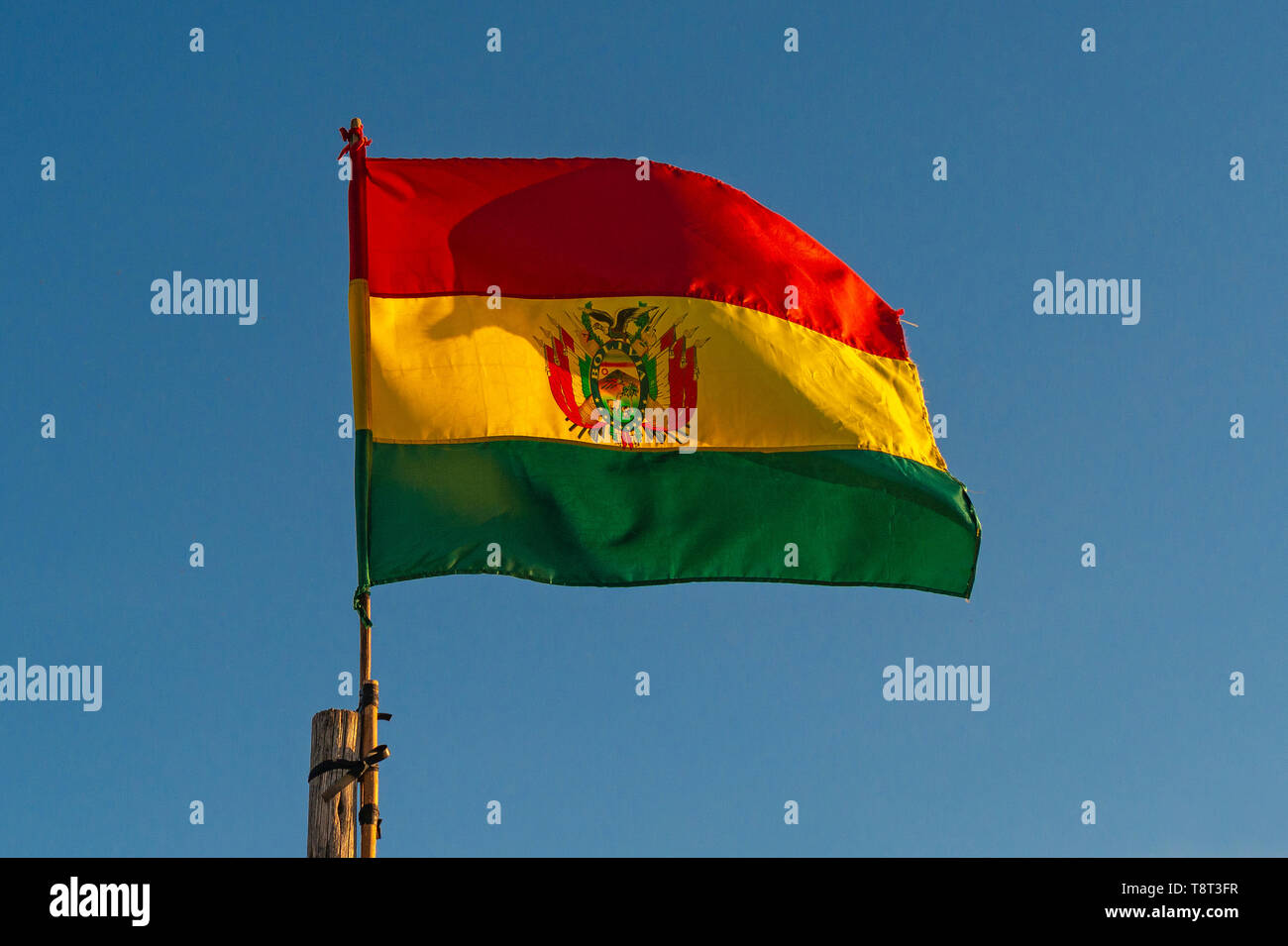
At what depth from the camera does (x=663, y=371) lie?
1590 centimetres

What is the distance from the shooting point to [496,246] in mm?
15922

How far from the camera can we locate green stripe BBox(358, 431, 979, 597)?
14367mm

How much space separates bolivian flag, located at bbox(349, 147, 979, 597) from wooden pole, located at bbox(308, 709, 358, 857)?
52.5 inches

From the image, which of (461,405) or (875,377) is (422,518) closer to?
(461,405)

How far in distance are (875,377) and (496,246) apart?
3.68m

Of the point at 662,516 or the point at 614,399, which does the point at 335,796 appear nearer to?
the point at 662,516

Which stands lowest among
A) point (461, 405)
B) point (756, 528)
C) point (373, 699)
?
point (373, 699)

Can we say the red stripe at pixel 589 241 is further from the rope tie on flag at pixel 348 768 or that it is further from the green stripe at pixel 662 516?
the rope tie on flag at pixel 348 768

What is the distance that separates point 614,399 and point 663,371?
1.85ft

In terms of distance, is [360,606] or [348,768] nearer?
[348,768]

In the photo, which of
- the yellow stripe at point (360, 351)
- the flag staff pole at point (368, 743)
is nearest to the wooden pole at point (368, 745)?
the flag staff pole at point (368, 743)

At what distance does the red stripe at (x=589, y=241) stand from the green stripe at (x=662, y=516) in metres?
1.58

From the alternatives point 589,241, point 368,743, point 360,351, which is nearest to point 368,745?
point 368,743

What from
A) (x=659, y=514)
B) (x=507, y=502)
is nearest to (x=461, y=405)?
(x=507, y=502)
